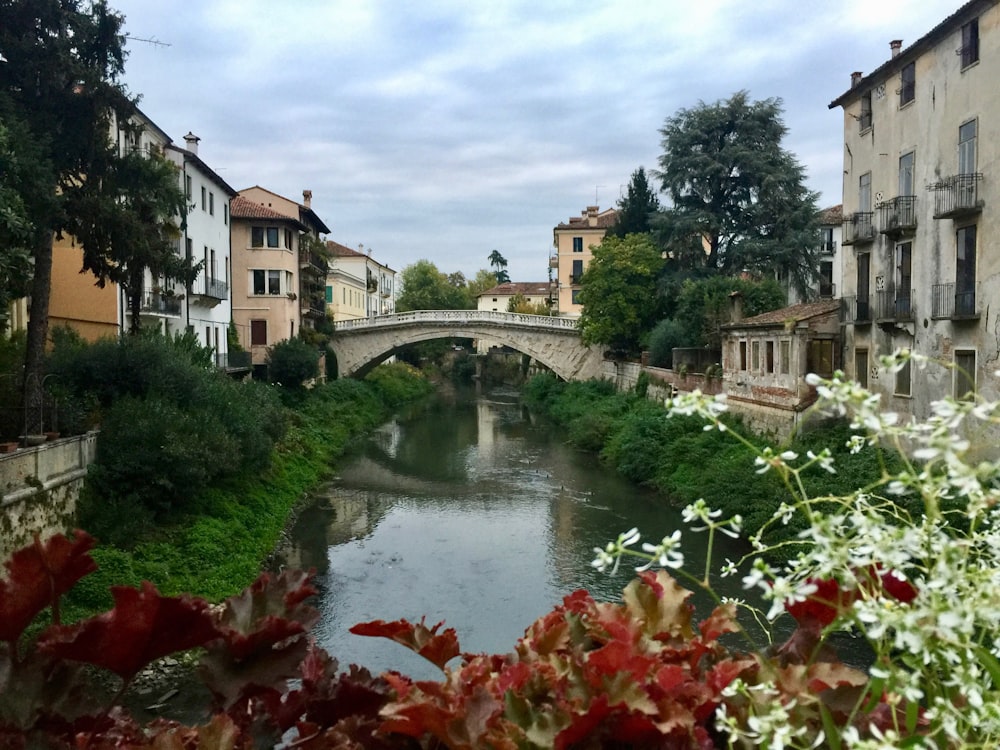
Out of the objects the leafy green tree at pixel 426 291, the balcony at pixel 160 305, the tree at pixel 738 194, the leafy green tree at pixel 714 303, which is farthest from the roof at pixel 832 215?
the leafy green tree at pixel 426 291

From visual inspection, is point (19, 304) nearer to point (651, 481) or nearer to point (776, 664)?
point (651, 481)

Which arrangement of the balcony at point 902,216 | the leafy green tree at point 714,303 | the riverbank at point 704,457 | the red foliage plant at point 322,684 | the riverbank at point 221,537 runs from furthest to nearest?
the leafy green tree at point 714,303 → the balcony at point 902,216 → the riverbank at point 704,457 → the riverbank at point 221,537 → the red foliage plant at point 322,684

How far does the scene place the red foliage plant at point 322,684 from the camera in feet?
7.40

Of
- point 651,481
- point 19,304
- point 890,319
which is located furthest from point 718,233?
point 19,304

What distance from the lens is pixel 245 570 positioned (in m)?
14.5

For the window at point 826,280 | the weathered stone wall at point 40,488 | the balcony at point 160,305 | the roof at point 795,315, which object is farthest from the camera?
the window at point 826,280

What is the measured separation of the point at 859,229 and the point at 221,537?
1448 centimetres

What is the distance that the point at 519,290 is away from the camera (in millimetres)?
91750

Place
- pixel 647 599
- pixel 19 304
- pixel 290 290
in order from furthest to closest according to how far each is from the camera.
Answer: pixel 290 290 → pixel 19 304 → pixel 647 599

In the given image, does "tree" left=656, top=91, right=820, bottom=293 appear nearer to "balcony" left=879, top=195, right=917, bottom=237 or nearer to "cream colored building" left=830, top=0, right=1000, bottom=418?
"cream colored building" left=830, top=0, right=1000, bottom=418

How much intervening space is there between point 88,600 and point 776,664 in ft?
37.1

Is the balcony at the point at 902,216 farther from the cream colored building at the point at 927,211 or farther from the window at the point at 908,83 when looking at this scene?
the window at the point at 908,83

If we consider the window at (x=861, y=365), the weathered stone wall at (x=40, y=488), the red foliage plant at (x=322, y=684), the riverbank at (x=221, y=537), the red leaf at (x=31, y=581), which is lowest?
the riverbank at (x=221, y=537)

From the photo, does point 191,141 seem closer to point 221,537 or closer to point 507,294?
point 221,537
